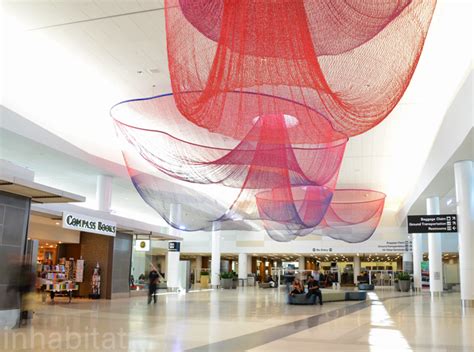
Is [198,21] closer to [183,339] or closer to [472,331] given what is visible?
[183,339]

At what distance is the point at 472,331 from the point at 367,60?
7.46 meters

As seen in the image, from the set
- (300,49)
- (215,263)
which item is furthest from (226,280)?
(300,49)

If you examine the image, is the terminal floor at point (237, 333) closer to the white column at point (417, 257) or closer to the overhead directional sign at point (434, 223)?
the overhead directional sign at point (434, 223)

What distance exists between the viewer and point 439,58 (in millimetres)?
14586

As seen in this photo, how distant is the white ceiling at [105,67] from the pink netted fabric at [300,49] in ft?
21.8

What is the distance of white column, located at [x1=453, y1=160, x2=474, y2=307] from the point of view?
18.5 m

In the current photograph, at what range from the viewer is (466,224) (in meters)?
19.0

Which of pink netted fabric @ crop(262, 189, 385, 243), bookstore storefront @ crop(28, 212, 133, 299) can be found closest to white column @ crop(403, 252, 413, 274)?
pink netted fabric @ crop(262, 189, 385, 243)

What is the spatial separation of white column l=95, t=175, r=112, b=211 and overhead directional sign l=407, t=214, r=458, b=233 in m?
14.4

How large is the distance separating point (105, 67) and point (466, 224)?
14123 mm

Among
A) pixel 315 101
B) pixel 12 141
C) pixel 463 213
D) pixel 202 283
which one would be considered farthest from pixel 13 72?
pixel 202 283

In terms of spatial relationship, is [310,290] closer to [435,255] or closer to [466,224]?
[466,224]

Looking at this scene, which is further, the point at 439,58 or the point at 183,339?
the point at 439,58

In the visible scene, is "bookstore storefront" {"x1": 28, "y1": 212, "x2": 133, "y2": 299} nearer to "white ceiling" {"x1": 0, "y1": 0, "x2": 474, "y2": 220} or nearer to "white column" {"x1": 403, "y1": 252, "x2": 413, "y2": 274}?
"white ceiling" {"x1": 0, "y1": 0, "x2": 474, "y2": 220}
